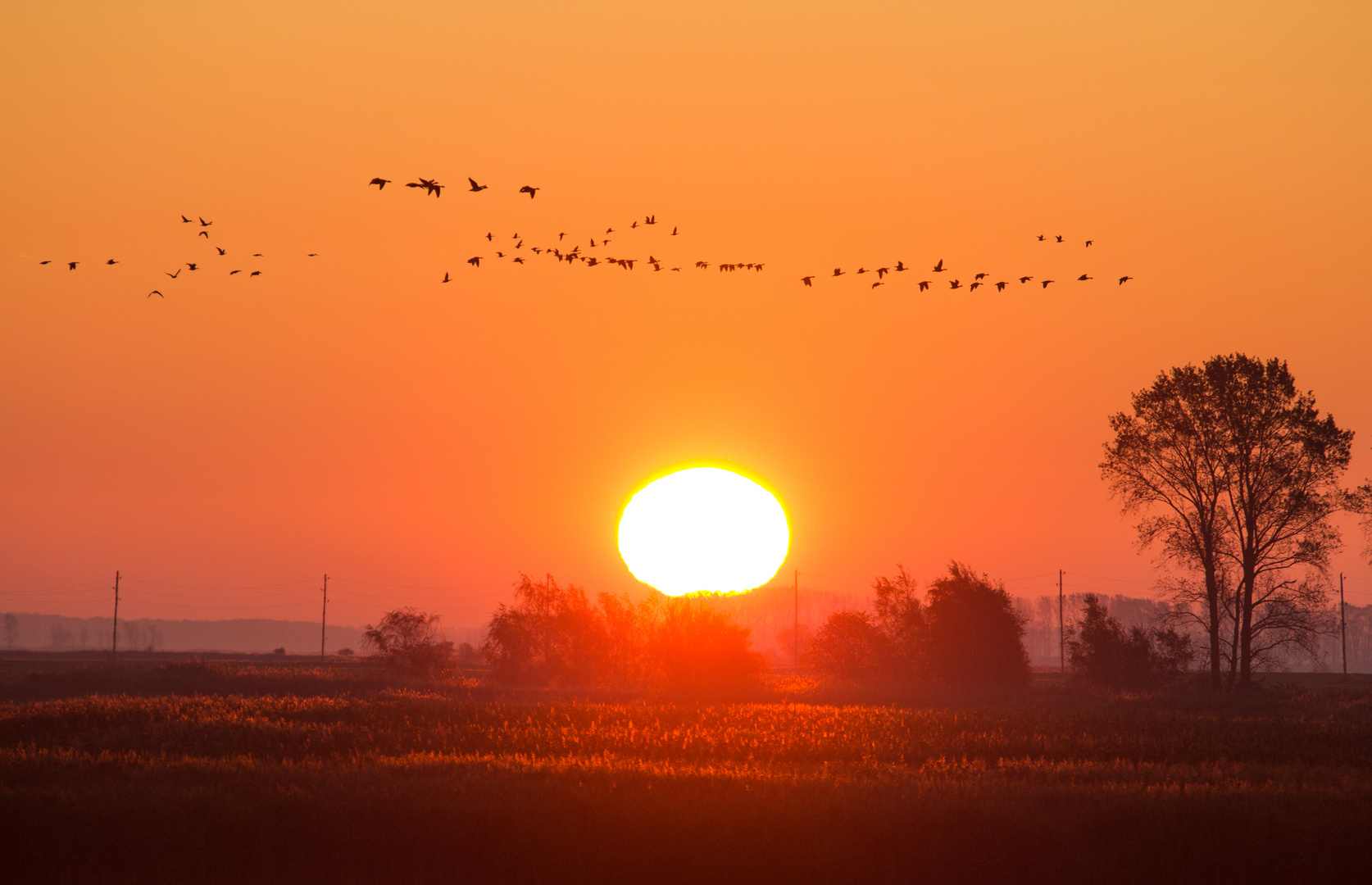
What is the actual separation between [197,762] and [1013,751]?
2542 centimetres

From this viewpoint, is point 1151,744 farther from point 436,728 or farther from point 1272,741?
point 436,728

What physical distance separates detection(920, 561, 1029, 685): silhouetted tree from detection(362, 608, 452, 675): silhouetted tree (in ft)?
A: 125

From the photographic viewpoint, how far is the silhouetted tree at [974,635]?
Result: 7300 centimetres

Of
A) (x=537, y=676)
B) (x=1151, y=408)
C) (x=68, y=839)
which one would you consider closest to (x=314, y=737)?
(x=68, y=839)

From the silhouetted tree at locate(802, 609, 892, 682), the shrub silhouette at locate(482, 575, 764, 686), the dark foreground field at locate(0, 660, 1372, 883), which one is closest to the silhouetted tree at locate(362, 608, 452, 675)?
the shrub silhouette at locate(482, 575, 764, 686)

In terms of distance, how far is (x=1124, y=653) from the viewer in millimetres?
65688

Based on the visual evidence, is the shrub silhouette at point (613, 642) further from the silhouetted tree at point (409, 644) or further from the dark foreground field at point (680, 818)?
the dark foreground field at point (680, 818)

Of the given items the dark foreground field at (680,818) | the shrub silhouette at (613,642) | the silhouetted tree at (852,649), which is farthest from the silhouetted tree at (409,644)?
the dark foreground field at (680,818)

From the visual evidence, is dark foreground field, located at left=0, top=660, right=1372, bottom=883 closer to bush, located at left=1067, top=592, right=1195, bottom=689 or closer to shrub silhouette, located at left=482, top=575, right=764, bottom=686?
bush, located at left=1067, top=592, right=1195, bottom=689

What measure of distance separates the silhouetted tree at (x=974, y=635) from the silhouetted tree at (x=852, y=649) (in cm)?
643

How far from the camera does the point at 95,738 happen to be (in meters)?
40.7

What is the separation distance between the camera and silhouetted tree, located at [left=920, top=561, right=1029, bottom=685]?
73.0m

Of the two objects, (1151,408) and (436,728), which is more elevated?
A: (1151,408)

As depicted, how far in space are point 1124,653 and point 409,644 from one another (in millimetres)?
53662
